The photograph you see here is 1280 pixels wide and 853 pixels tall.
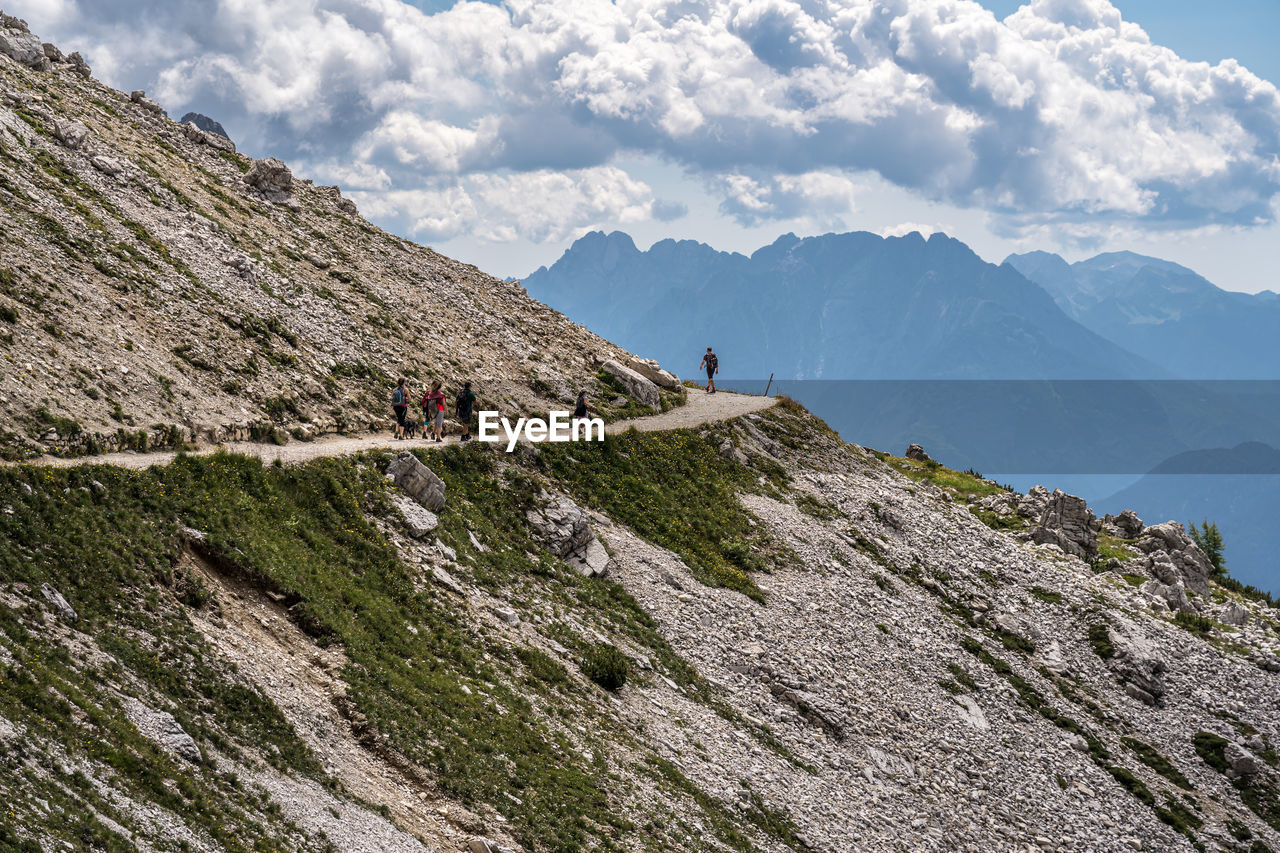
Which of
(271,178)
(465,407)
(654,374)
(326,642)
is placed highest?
(654,374)

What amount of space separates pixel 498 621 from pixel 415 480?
781 cm

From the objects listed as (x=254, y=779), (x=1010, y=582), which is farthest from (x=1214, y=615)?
(x=254, y=779)

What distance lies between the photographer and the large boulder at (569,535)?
134ft

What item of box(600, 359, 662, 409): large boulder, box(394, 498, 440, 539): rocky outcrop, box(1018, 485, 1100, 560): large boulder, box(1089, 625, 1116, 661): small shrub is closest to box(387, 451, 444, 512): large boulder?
box(394, 498, 440, 539): rocky outcrop

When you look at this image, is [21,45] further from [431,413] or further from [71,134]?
[431,413]

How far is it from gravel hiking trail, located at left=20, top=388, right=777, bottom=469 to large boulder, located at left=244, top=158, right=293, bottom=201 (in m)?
27.1

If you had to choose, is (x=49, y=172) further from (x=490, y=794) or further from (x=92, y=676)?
(x=490, y=794)

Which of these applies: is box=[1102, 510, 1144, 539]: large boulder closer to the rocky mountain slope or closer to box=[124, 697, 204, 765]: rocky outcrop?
the rocky mountain slope

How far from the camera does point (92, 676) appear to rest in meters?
19.5

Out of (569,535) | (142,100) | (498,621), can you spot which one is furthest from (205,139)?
(498,621)

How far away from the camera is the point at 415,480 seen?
124 ft

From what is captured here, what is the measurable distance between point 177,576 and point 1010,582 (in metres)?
52.3

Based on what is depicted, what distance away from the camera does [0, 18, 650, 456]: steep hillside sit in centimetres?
3406

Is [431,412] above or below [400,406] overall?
above
